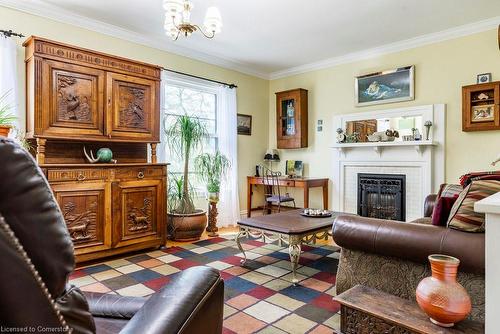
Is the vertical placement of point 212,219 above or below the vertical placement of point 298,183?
below

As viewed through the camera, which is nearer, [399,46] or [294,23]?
[294,23]

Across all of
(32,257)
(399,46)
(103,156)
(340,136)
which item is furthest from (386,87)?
(32,257)

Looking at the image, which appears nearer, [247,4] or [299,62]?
[247,4]

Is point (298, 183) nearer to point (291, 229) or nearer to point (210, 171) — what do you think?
point (210, 171)

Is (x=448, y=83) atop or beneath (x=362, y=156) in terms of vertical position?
atop

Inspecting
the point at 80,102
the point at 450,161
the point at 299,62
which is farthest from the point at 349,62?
the point at 80,102

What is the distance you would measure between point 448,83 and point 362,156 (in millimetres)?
1437

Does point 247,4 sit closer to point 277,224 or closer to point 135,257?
point 277,224

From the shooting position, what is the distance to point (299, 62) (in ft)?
17.1

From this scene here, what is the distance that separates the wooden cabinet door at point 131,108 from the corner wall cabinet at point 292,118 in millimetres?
2507

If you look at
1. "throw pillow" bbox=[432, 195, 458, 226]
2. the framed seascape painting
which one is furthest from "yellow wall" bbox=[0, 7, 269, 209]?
"throw pillow" bbox=[432, 195, 458, 226]

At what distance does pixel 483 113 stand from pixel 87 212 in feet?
14.8

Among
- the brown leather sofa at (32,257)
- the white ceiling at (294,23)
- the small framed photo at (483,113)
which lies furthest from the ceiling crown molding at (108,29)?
the brown leather sofa at (32,257)

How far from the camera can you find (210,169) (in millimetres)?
4480
